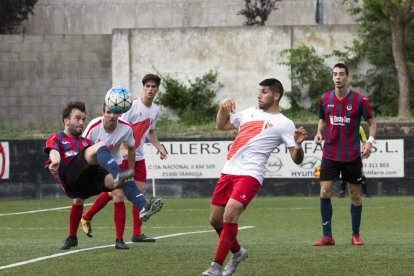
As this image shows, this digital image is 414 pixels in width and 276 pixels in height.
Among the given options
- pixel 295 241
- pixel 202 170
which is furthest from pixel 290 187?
pixel 295 241

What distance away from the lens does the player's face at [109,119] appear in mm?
12875

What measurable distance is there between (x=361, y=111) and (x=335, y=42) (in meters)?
22.3

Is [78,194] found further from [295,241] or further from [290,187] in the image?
[290,187]

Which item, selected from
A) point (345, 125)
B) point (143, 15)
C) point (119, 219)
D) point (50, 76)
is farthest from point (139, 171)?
point (143, 15)

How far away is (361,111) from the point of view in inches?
546

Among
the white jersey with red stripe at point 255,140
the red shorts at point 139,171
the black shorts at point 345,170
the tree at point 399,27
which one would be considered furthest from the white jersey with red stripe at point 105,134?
the tree at point 399,27

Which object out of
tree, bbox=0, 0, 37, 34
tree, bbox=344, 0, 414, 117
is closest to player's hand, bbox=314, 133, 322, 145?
tree, bbox=344, 0, 414, 117

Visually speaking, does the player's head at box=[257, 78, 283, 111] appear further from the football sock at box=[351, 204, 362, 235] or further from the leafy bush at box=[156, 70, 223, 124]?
the leafy bush at box=[156, 70, 223, 124]

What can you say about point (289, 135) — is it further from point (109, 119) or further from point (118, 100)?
point (109, 119)

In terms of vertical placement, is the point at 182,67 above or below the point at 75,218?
above

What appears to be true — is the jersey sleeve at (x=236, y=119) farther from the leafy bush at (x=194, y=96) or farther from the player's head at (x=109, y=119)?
the leafy bush at (x=194, y=96)

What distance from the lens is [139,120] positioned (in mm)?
15188

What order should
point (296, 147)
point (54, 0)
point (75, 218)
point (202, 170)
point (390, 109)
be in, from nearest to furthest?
point (296, 147), point (75, 218), point (202, 170), point (390, 109), point (54, 0)

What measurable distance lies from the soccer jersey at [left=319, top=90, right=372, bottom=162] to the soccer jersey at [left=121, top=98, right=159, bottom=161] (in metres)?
2.52
